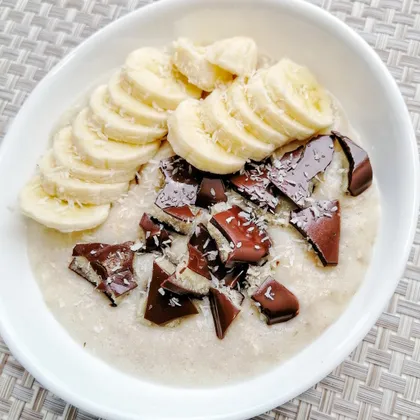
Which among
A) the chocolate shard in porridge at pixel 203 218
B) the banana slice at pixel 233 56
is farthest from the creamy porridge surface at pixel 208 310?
the banana slice at pixel 233 56

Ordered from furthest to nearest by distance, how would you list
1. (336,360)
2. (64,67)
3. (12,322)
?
1. (64,67)
2. (12,322)
3. (336,360)

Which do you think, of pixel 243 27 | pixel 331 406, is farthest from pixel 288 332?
pixel 243 27

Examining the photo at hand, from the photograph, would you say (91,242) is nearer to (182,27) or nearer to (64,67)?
(64,67)

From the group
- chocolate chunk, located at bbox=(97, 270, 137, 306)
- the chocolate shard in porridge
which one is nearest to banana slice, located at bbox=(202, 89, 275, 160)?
the chocolate shard in porridge

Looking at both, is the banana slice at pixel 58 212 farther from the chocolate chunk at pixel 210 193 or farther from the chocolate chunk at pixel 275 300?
the chocolate chunk at pixel 275 300

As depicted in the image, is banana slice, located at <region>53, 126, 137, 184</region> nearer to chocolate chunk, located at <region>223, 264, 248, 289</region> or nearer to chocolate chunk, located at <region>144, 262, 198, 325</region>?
chocolate chunk, located at <region>144, 262, 198, 325</region>

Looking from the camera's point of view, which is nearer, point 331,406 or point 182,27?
point 331,406

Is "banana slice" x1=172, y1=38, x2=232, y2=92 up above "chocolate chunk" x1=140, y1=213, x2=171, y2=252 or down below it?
above
